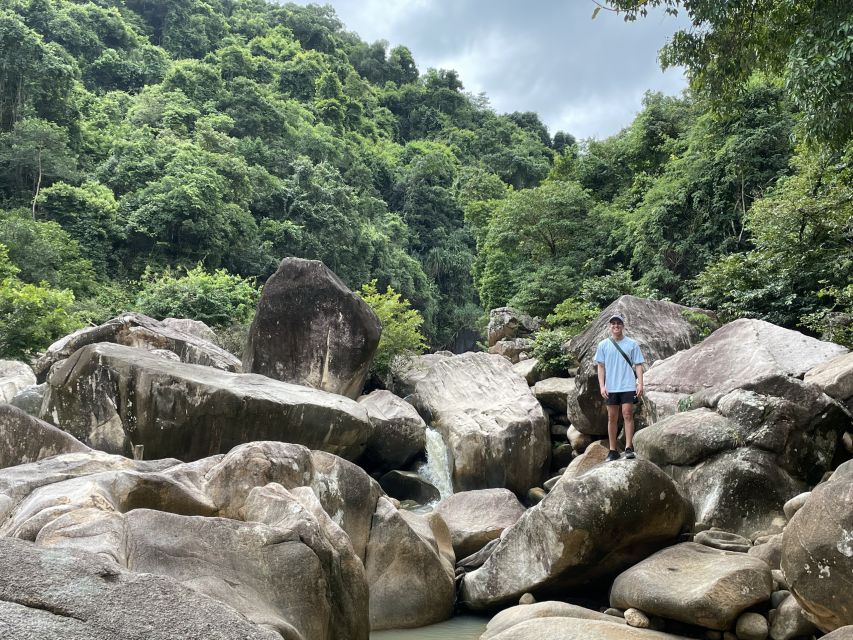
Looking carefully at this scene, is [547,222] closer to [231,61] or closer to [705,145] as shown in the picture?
[705,145]

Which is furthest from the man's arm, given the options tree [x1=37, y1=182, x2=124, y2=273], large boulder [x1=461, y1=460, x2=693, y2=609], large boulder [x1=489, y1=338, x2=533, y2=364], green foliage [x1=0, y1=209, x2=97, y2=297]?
tree [x1=37, y1=182, x2=124, y2=273]

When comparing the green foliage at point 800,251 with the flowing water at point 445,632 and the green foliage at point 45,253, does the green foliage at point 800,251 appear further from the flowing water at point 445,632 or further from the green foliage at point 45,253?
the green foliage at point 45,253

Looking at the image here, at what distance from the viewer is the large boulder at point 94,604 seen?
7.64 ft

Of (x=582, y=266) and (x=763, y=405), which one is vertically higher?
(x=582, y=266)

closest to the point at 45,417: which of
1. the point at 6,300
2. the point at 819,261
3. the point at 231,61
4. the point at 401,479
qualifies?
the point at 401,479

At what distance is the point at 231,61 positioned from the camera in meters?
47.7

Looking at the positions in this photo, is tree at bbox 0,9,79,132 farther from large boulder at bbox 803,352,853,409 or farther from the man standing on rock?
large boulder at bbox 803,352,853,409

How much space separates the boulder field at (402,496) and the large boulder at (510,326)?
8954mm

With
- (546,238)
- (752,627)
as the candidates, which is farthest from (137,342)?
(546,238)

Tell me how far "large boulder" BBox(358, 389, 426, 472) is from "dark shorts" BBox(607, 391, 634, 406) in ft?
22.8

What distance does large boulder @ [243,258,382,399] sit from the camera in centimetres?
1523

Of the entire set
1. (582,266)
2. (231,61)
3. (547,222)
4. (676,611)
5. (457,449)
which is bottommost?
(676,611)

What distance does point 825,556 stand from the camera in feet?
18.2

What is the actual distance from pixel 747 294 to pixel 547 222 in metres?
12.3
